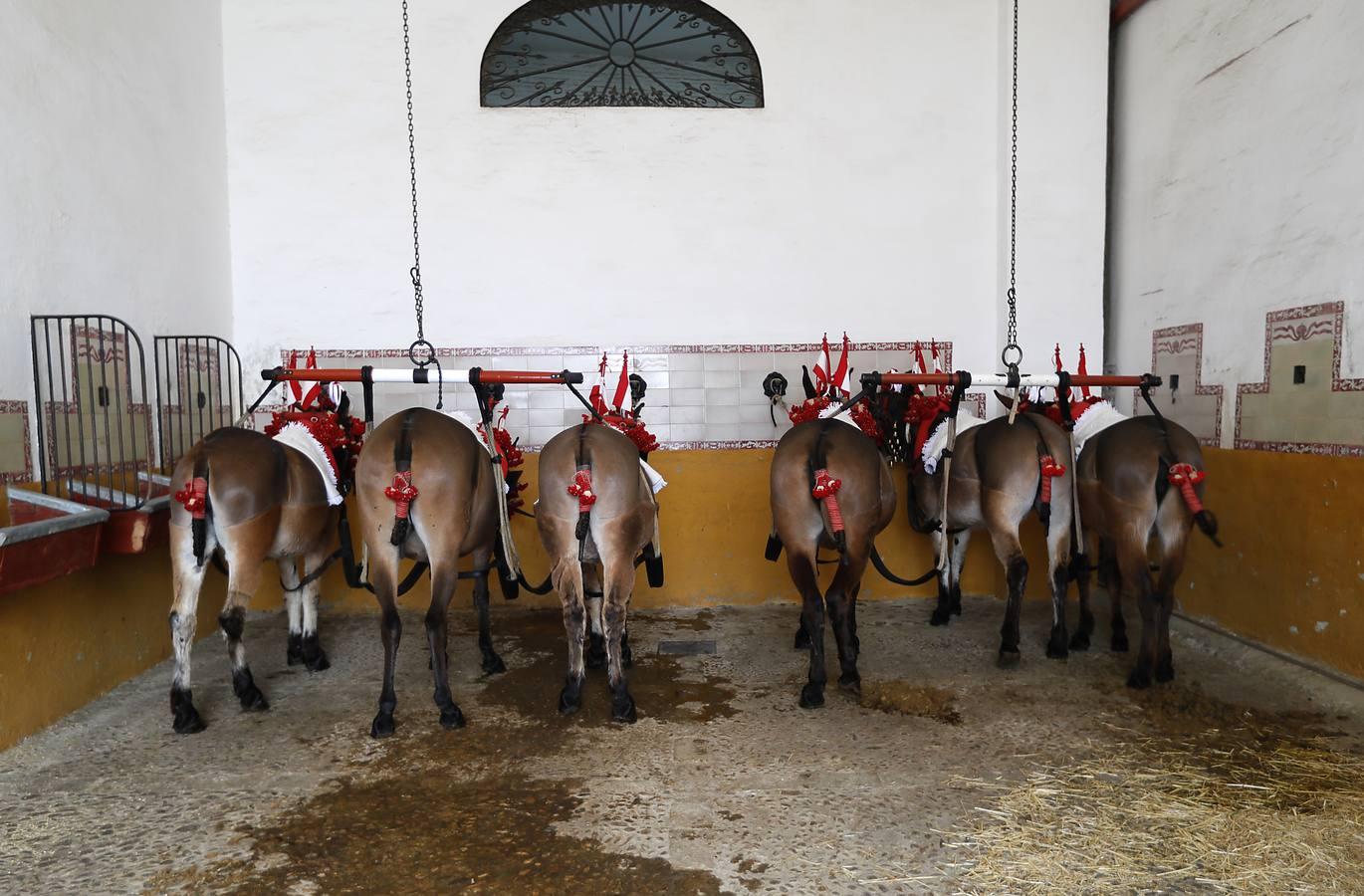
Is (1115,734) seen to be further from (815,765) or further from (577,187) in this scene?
(577,187)

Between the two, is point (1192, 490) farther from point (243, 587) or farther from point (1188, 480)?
point (243, 587)

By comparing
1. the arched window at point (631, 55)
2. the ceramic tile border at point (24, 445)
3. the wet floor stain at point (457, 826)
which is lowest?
the wet floor stain at point (457, 826)

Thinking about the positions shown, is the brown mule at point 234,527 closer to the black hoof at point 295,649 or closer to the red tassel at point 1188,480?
the black hoof at point 295,649

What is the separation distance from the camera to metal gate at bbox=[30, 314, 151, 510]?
379cm

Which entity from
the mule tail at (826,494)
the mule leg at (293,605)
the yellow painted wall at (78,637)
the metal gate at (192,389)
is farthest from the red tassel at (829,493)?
the metal gate at (192,389)

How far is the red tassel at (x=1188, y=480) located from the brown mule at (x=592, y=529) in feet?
7.96

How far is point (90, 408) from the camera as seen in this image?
416 centimetres

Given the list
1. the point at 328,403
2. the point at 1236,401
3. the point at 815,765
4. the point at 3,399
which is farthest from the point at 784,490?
the point at 3,399

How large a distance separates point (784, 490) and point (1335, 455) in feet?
8.76

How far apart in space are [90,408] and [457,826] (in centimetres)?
298

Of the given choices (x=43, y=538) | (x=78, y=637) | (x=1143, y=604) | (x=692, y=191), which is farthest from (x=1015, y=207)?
(x=78, y=637)

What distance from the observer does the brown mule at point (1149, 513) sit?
12.7ft

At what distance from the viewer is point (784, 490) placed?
153 inches

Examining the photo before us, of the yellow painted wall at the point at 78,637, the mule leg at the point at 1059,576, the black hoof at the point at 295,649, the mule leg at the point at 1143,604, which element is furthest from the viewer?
the black hoof at the point at 295,649
